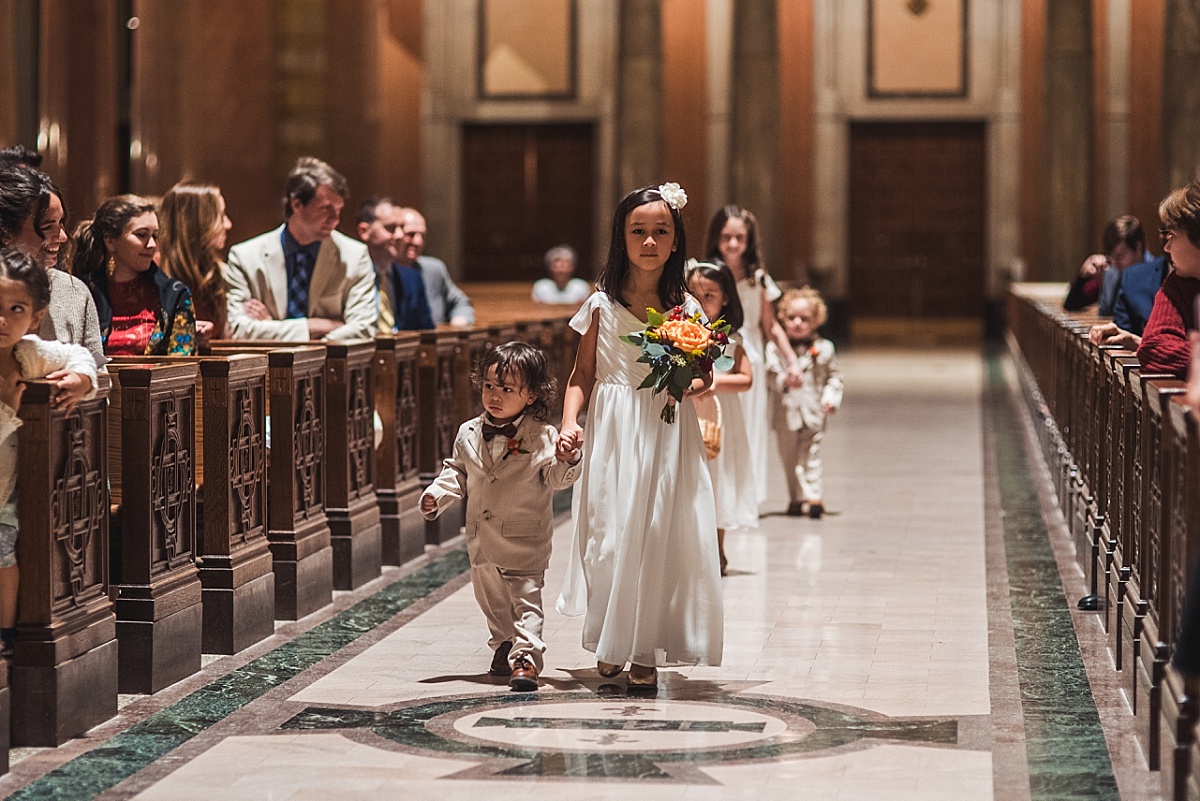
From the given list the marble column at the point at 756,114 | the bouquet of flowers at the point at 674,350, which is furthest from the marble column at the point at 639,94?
the bouquet of flowers at the point at 674,350

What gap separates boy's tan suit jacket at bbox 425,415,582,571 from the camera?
615 cm

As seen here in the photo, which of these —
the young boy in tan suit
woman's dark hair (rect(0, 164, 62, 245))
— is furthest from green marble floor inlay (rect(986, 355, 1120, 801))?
woman's dark hair (rect(0, 164, 62, 245))

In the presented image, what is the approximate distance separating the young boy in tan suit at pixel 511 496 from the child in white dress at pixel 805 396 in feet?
14.5

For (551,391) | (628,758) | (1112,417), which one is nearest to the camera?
(628,758)

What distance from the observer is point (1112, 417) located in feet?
23.7

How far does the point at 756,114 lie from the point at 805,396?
12199mm

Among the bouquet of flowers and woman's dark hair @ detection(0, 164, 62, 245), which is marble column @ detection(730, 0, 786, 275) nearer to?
the bouquet of flowers

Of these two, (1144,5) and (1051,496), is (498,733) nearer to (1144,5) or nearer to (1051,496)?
(1051,496)

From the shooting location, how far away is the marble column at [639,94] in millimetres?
21344

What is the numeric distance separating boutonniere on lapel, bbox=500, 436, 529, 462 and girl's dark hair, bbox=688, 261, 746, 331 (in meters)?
2.02

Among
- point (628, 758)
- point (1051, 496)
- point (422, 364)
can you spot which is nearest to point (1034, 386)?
point (1051, 496)

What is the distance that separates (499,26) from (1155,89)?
9925 mm

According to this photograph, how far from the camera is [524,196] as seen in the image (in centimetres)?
2861

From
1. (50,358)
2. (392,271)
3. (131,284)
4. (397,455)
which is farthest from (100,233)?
(392,271)
